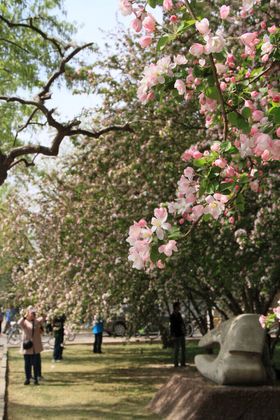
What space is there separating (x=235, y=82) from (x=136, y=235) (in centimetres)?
122

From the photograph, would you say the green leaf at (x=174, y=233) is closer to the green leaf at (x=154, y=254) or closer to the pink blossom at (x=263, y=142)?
the green leaf at (x=154, y=254)

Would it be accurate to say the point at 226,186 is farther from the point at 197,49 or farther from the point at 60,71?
the point at 60,71

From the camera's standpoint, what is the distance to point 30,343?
1416cm

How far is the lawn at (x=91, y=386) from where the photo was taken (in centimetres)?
1092

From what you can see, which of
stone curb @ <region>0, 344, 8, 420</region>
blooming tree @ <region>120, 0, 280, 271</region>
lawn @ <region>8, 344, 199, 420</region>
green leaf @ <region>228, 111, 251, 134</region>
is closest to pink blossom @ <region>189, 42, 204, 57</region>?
blooming tree @ <region>120, 0, 280, 271</region>

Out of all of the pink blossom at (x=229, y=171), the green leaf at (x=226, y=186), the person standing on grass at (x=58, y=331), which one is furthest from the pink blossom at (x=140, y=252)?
the person standing on grass at (x=58, y=331)

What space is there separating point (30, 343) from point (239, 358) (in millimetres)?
5828

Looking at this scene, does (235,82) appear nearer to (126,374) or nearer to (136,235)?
(136,235)

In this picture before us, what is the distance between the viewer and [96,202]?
Result: 13.5 meters

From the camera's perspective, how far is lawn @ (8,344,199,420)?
10.9m

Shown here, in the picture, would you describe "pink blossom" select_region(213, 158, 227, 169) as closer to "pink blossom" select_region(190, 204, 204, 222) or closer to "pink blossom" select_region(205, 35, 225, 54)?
"pink blossom" select_region(190, 204, 204, 222)

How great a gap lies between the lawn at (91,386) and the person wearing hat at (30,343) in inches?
12.7

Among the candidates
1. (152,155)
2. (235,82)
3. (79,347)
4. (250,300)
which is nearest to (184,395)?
(152,155)

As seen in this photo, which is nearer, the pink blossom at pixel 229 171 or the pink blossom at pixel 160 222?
the pink blossom at pixel 160 222
